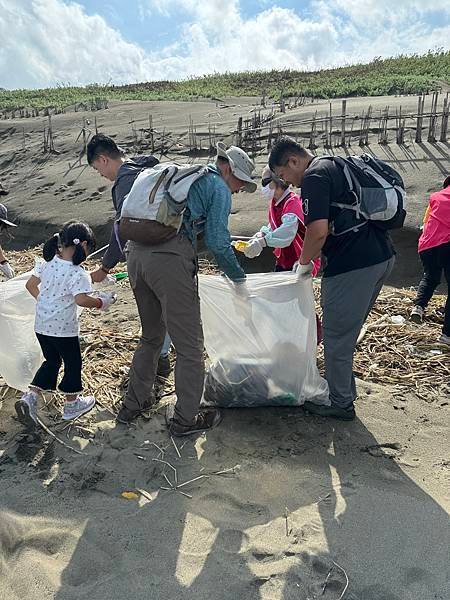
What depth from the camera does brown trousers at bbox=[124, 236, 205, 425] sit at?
2.58 metres

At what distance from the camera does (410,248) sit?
632 centimetres

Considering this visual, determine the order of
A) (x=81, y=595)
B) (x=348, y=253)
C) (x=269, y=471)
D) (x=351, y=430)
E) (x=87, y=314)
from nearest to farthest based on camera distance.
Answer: (x=81, y=595), (x=269, y=471), (x=348, y=253), (x=351, y=430), (x=87, y=314)

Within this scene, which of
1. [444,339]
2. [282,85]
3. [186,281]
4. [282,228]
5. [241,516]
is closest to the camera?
[241,516]

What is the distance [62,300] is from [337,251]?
1.53m

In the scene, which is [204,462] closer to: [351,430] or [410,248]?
[351,430]

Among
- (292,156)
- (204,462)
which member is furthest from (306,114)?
(204,462)

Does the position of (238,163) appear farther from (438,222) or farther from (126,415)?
(438,222)

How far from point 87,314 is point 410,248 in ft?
13.0

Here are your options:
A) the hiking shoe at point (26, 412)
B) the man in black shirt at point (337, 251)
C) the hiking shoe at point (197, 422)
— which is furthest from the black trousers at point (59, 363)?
the man in black shirt at point (337, 251)

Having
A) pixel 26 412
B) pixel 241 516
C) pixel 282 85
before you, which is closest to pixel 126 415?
pixel 26 412

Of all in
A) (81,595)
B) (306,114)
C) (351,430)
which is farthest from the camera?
(306,114)

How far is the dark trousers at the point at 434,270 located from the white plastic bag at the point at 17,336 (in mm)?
3014

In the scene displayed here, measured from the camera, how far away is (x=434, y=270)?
4.30 m

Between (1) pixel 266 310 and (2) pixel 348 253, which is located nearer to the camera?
(2) pixel 348 253
